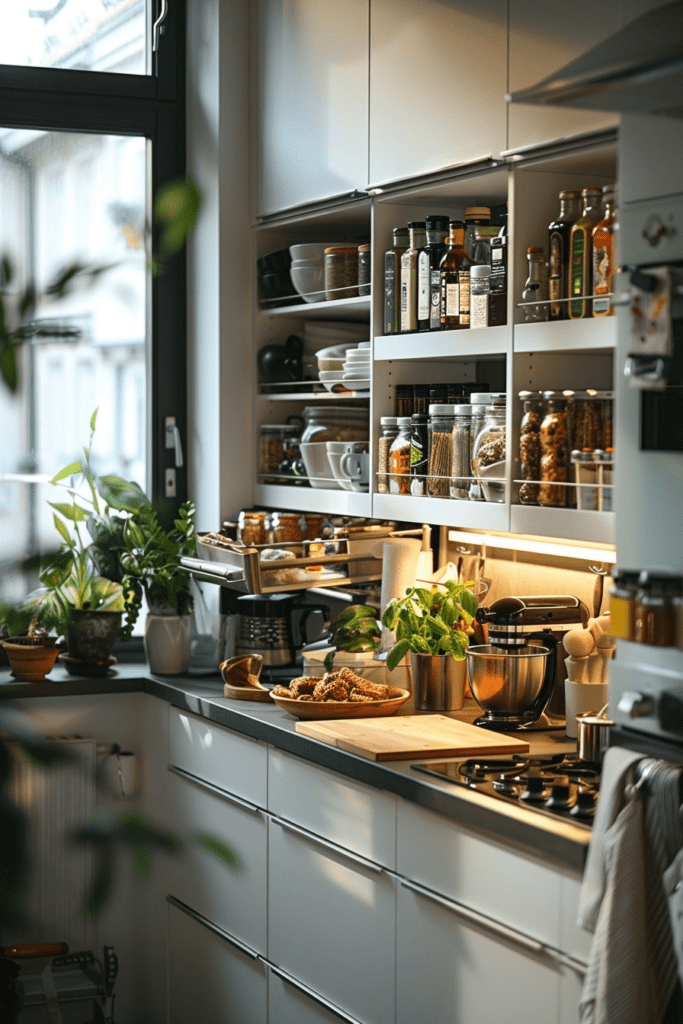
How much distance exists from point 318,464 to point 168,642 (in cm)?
66

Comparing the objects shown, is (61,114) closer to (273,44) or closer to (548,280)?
(273,44)

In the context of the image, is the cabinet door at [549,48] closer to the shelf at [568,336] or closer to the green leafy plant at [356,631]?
the shelf at [568,336]

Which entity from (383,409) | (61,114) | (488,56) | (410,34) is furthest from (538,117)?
(61,114)

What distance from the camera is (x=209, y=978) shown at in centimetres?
324

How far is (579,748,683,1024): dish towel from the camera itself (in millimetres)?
1817

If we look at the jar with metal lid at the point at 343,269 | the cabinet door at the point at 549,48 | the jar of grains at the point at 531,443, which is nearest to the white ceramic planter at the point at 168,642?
the jar with metal lid at the point at 343,269

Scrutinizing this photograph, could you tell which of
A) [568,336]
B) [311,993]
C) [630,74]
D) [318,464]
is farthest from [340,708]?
[630,74]

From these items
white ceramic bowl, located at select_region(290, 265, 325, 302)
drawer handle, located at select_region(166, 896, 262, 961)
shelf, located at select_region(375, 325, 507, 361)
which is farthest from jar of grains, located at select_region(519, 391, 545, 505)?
drawer handle, located at select_region(166, 896, 262, 961)

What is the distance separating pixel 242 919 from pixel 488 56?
2044 millimetres

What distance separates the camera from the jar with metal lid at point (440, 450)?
Result: 9.71 ft

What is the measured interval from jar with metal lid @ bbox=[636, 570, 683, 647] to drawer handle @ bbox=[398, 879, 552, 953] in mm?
540

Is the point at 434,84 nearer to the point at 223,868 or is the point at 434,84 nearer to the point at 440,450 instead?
the point at 440,450

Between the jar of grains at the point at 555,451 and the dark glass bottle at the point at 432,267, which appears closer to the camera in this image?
the jar of grains at the point at 555,451

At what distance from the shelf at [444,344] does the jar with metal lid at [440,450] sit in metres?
0.13
